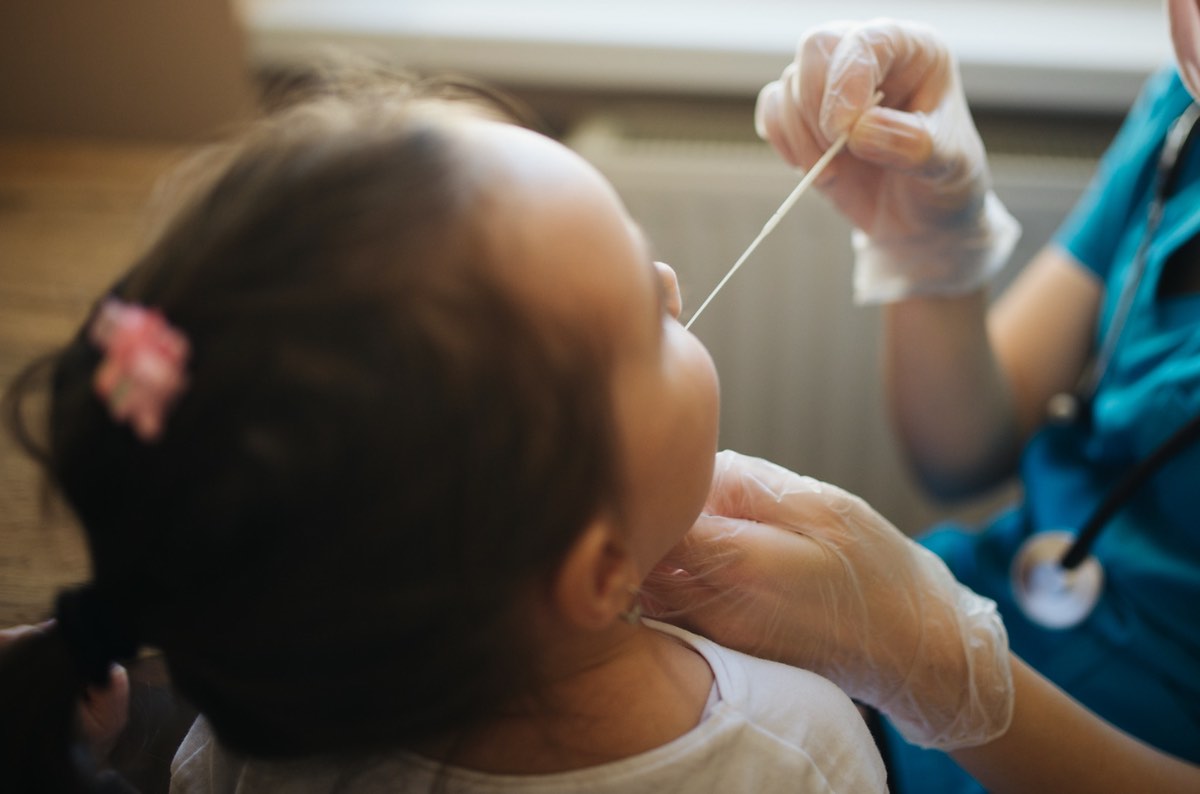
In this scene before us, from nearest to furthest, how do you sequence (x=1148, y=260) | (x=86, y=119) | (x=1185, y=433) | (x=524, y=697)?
A: (x=524, y=697)
(x=1185, y=433)
(x=1148, y=260)
(x=86, y=119)

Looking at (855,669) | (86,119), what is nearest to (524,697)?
(855,669)

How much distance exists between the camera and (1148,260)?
37.9 inches

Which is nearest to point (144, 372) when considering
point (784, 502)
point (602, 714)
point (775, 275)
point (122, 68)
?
point (602, 714)

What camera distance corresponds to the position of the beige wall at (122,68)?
5.15 feet

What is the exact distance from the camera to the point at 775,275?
4.71 ft

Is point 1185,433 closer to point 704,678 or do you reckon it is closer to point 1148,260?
point 1148,260

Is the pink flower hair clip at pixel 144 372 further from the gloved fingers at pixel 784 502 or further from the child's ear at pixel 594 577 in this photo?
the gloved fingers at pixel 784 502

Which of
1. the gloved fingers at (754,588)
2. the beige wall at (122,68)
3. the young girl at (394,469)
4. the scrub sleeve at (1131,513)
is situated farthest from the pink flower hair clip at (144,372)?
the beige wall at (122,68)

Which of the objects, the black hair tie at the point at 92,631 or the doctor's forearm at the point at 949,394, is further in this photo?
the doctor's forearm at the point at 949,394

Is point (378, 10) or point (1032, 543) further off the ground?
point (378, 10)

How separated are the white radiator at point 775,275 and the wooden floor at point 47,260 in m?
0.68

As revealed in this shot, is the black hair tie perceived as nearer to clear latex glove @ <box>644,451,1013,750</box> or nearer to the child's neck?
the child's neck

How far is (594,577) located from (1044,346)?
0.78 m

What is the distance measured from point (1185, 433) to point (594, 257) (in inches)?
23.3
